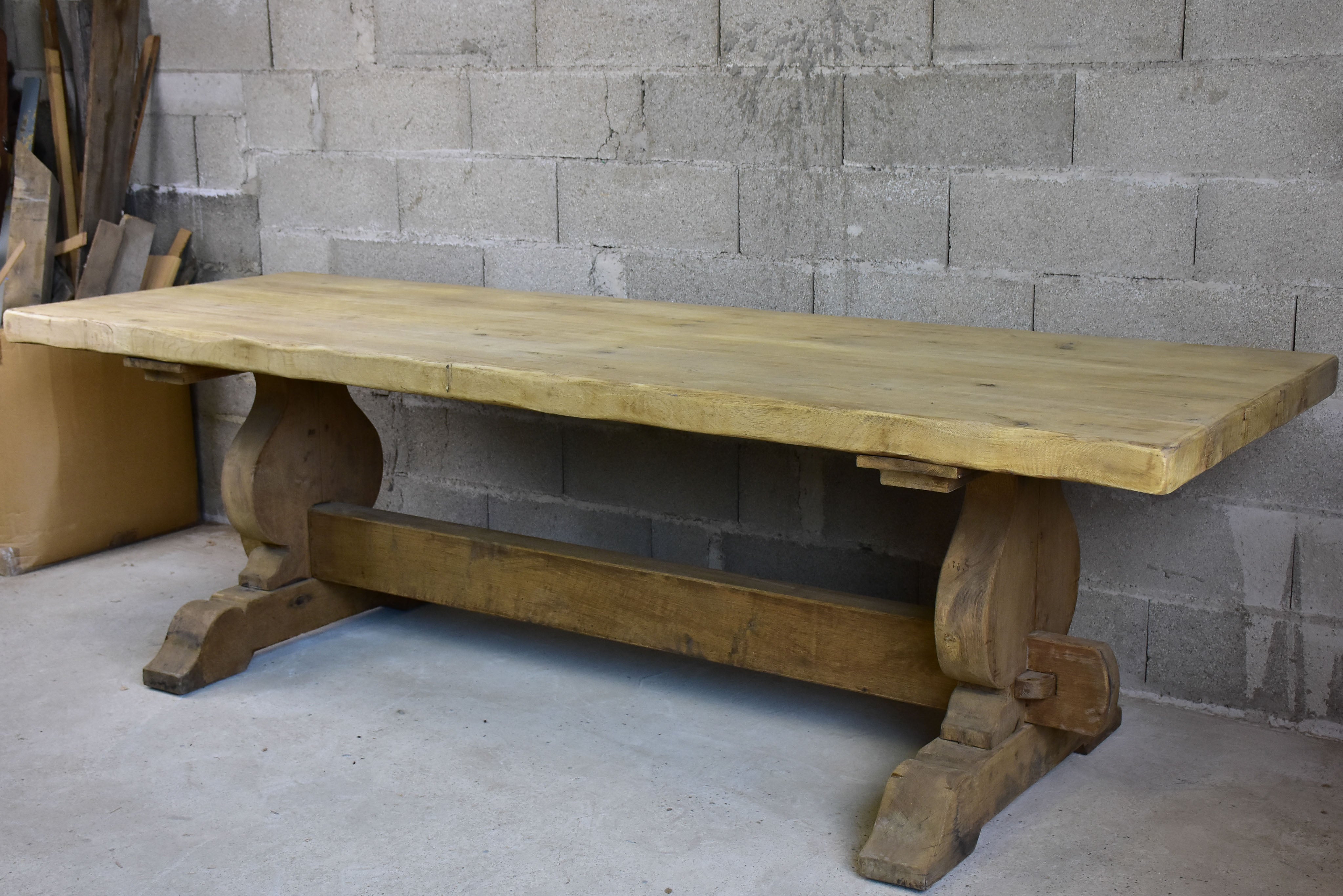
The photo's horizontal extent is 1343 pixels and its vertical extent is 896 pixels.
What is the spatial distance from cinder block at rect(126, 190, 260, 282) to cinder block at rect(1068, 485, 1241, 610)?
2.31 metres

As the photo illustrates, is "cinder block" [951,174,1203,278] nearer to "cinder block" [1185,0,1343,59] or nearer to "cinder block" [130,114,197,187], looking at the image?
"cinder block" [1185,0,1343,59]

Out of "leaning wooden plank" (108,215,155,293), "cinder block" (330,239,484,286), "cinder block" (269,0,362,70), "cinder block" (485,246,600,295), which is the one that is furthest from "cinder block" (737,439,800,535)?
"leaning wooden plank" (108,215,155,293)

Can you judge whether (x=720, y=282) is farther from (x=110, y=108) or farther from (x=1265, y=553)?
(x=110, y=108)

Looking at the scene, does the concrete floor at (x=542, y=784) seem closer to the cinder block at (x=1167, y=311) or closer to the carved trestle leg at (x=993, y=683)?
the carved trestle leg at (x=993, y=683)

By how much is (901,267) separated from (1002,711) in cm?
100

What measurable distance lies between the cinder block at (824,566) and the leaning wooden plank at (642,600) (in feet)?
1.12

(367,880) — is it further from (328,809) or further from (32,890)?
(32,890)

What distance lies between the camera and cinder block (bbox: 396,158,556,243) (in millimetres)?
3209

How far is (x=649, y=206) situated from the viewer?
120 inches

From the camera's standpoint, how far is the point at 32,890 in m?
1.97

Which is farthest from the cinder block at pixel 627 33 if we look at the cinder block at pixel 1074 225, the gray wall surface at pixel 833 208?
the cinder block at pixel 1074 225

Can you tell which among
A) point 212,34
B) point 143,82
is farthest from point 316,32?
point 143,82

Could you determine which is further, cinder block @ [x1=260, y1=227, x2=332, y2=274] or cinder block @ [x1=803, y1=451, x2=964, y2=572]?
cinder block @ [x1=260, y1=227, x2=332, y2=274]

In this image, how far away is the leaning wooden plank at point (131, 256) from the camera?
365 centimetres
